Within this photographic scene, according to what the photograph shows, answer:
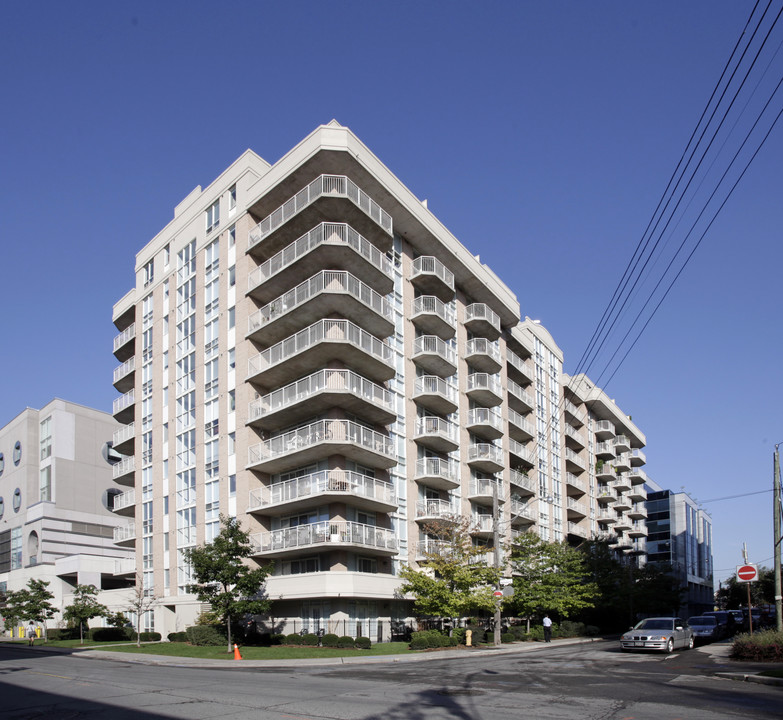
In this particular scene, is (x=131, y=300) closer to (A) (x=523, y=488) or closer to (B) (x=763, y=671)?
(A) (x=523, y=488)

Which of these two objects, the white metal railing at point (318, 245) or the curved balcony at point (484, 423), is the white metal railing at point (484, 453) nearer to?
the curved balcony at point (484, 423)

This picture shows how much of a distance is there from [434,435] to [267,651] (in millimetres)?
17367

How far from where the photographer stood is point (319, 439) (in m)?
37.2

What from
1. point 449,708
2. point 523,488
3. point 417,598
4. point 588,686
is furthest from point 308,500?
point 523,488

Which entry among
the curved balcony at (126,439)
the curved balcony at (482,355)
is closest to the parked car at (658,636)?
the curved balcony at (482,355)

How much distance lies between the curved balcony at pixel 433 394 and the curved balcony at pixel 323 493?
736cm

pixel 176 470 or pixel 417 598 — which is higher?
pixel 176 470

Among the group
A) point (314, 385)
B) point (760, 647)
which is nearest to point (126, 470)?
point (314, 385)

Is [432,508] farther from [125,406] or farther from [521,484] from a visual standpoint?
[125,406]

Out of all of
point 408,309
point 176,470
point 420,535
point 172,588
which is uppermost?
point 408,309

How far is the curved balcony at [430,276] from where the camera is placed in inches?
1917

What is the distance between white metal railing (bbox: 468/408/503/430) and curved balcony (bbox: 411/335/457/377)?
4.77 meters

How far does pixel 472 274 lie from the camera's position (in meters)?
53.5

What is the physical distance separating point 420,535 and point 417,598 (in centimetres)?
753
